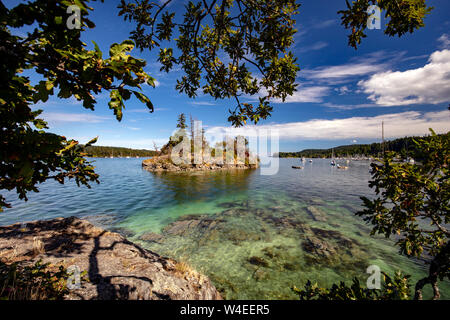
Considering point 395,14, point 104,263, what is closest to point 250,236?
point 104,263

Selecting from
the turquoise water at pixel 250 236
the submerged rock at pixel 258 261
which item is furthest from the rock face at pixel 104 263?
the submerged rock at pixel 258 261

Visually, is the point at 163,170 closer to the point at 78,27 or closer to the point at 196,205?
the point at 196,205

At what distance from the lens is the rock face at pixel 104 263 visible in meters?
4.17

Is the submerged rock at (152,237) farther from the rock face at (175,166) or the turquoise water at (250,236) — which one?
the rock face at (175,166)

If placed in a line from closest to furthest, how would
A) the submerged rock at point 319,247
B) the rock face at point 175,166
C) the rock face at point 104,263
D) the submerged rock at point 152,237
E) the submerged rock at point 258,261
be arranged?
the rock face at point 104,263
the submerged rock at point 258,261
the submerged rock at point 319,247
the submerged rock at point 152,237
the rock face at point 175,166

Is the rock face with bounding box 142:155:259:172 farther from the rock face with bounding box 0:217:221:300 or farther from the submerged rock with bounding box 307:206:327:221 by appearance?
the rock face with bounding box 0:217:221:300

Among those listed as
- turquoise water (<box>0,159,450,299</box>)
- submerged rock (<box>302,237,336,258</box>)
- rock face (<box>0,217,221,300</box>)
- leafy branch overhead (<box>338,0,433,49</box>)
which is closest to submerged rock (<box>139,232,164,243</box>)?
turquoise water (<box>0,159,450,299</box>)

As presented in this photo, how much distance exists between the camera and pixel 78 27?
1.40 metres

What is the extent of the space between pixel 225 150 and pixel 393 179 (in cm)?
6577

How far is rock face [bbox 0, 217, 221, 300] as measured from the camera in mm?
4168

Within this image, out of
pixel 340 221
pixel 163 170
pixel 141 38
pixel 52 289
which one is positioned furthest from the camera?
pixel 163 170

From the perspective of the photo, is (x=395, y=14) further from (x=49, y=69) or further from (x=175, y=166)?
(x=175, y=166)

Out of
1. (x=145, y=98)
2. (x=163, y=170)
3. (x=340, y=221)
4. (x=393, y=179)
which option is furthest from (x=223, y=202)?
(x=163, y=170)

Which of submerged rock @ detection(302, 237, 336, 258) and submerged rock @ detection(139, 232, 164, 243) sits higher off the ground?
submerged rock @ detection(139, 232, 164, 243)
